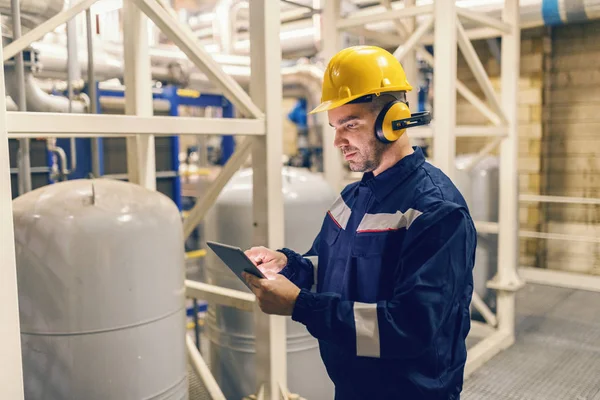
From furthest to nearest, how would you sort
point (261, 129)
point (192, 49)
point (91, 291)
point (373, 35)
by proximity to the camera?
point (373, 35) → point (261, 129) → point (192, 49) → point (91, 291)

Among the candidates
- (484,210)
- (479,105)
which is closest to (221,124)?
(479,105)

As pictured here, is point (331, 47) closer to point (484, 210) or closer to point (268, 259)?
point (484, 210)

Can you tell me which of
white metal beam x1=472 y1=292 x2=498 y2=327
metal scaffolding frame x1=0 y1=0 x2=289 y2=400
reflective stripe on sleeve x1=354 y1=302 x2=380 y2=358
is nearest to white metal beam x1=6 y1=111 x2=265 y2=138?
metal scaffolding frame x1=0 y1=0 x2=289 y2=400

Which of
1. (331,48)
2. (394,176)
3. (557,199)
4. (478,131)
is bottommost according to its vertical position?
(557,199)

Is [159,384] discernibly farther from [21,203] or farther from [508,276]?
[508,276]

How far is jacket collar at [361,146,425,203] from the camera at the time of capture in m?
1.95

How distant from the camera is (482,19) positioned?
431 centimetres

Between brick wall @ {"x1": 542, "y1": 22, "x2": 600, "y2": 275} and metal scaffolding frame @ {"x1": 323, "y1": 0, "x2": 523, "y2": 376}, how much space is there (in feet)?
8.59

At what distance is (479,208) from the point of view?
5.90 meters

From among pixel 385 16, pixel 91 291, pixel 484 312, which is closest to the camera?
pixel 91 291

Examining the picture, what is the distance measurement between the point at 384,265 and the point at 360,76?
0.64 meters

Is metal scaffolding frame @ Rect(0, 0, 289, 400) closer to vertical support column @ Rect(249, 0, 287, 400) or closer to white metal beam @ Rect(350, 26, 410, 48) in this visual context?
vertical support column @ Rect(249, 0, 287, 400)

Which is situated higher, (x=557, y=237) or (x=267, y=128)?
(x=267, y=128)

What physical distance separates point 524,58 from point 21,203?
677 cm
